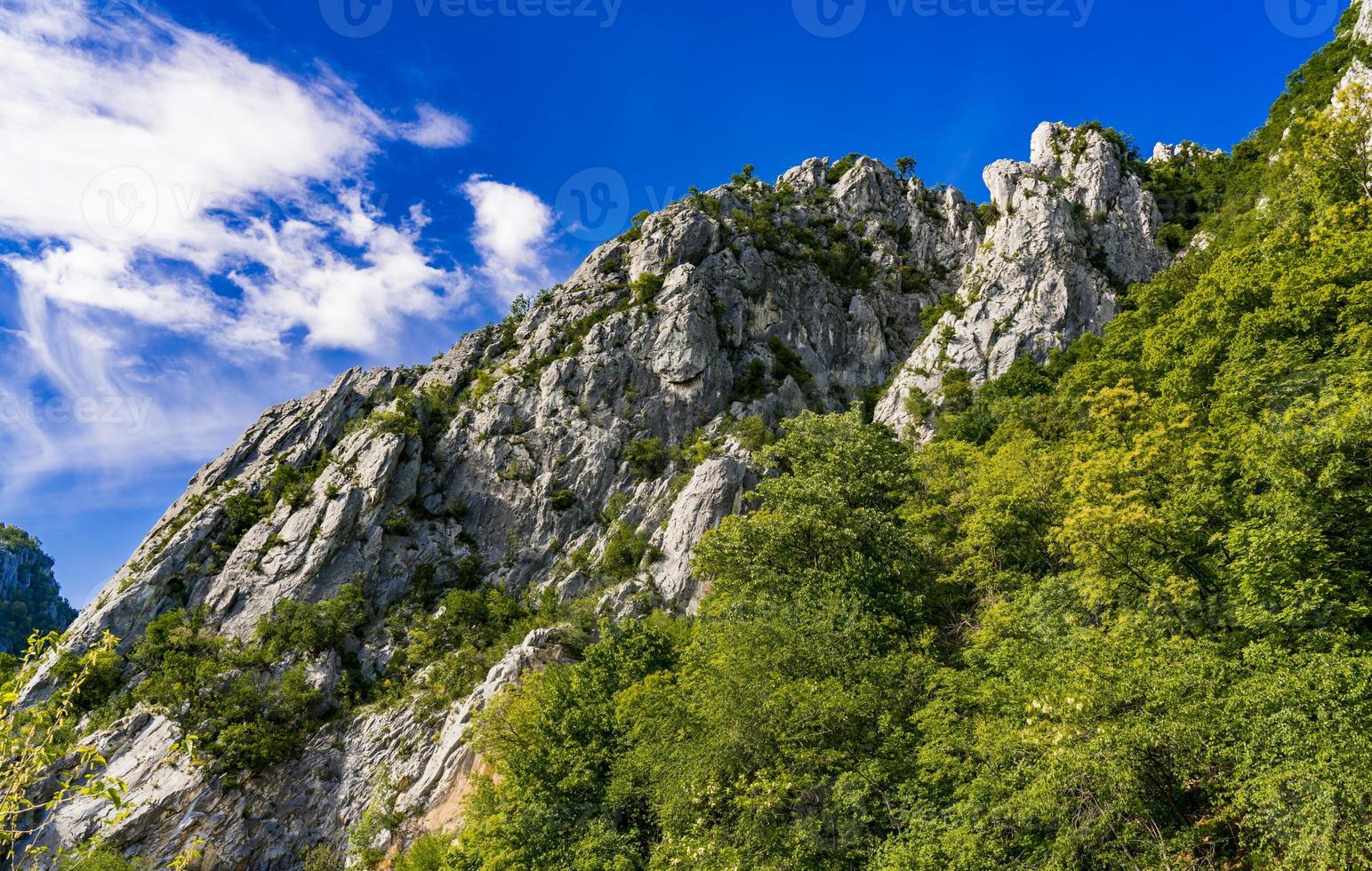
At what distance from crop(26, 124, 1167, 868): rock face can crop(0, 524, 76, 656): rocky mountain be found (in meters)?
94.7

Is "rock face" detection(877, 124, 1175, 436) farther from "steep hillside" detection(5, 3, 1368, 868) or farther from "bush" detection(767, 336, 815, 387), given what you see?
"bush" detection(767, 336, 815, 387)

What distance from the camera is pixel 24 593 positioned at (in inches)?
5364

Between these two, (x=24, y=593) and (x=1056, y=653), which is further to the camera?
(x=24, y=593)

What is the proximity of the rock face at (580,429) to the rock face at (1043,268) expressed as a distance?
0.80ft

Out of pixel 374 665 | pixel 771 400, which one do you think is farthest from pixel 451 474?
pixel 771 400

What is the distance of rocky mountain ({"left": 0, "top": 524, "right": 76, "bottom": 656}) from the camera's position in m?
123

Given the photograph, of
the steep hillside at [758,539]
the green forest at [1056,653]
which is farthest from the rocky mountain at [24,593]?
the green forest at [1056,653]

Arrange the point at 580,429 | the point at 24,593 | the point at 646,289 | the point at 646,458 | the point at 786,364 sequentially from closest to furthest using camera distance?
the point at 646,458 → the point at 580,429 → the point at 786,364 → the point at 646,289 → the point at 24,593

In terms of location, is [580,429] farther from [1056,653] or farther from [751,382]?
[1056,653]

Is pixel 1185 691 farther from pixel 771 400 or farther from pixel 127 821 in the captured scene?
pixel 771 400

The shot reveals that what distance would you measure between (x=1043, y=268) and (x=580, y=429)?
144 feet

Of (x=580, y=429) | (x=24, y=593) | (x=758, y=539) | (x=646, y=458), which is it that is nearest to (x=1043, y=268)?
(x=646, y=458)

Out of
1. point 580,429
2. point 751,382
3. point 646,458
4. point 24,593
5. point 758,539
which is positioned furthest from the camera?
point 24,593

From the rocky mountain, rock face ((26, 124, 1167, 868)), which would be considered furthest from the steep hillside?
the rocky mountain
